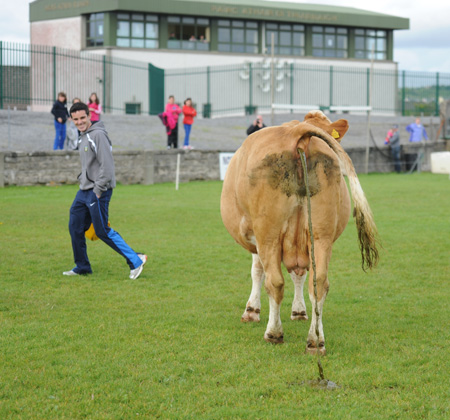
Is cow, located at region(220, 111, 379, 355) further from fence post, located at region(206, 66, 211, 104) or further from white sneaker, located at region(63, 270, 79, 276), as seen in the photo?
fence post, located at region(206, 66, 211, 104)

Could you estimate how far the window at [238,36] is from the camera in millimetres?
47781

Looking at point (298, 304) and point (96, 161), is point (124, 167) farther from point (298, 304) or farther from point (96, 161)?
point (298, 304)

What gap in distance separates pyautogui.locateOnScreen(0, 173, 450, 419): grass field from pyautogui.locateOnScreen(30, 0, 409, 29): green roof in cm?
3557

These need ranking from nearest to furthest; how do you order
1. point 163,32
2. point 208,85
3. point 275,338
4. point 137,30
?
point 275,338 → point 208,85 → point 137,30 → point 163,32

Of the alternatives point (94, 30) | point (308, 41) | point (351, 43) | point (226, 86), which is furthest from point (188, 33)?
point (351, 43)

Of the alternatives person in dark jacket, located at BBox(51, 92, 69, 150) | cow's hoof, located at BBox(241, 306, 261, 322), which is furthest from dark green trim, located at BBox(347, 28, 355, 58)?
cow's hoof, located at BBox(241, 306, 261, 322)

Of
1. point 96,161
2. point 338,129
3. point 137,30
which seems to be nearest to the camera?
point 338,129

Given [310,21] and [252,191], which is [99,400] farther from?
[310,21]

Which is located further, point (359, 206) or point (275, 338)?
point (275, 338)

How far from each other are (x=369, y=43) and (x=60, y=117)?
35970mm

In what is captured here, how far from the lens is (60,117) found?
74.1ft

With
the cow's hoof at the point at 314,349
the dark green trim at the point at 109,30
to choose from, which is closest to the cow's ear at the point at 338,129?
the cow's hoof at the point at 314,349

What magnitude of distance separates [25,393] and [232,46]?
148 feet

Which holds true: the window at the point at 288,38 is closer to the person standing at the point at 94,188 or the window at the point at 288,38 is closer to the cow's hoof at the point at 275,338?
the person standing at the point at 94,188
